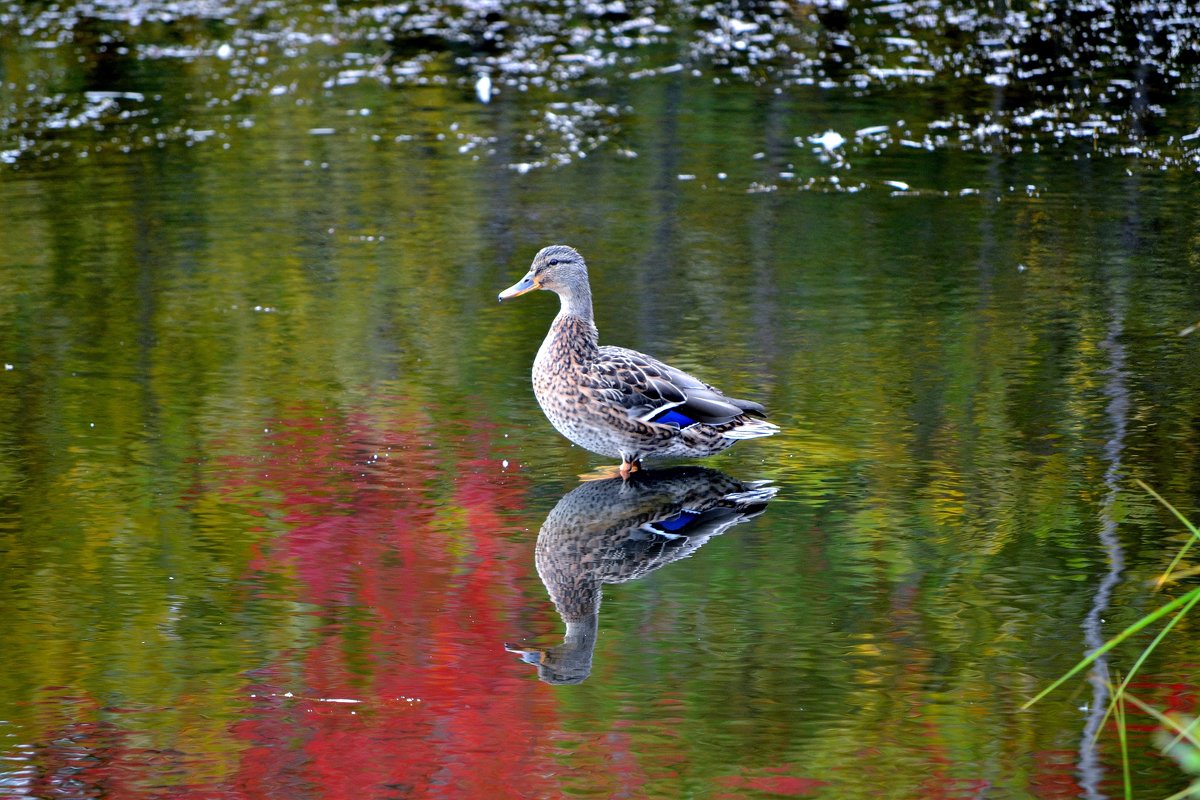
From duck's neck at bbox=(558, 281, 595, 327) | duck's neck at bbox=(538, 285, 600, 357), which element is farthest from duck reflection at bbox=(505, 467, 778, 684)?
duck's neck at bbox=(558, 281, 595, 327)

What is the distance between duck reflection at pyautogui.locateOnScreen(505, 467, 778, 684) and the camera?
5098mm

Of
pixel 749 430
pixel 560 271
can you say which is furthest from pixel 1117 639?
pixel 560 271

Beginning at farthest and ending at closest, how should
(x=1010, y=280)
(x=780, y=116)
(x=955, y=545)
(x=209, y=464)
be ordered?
(x=780, y=116) → (x=1010, y=280) → (x=209, y=464) → (x=955, y=545)

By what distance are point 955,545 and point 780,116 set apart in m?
7.83

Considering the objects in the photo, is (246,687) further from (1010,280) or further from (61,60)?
(61,60)

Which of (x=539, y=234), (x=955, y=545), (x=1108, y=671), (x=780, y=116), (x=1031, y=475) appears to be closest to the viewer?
(x=1108, y=671)

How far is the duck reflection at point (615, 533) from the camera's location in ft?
16.7

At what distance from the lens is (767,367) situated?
7.68 m

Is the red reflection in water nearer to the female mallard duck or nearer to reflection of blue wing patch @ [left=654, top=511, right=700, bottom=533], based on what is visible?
the female mallard duck

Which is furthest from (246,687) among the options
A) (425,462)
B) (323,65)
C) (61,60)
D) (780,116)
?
(61,60)

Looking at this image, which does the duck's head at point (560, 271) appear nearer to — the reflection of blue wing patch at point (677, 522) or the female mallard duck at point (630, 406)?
the female mallard duck at point (630, 406)

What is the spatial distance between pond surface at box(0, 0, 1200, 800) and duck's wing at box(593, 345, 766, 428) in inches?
10.7

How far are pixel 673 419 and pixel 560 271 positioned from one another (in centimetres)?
94

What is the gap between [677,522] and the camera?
235 inches
